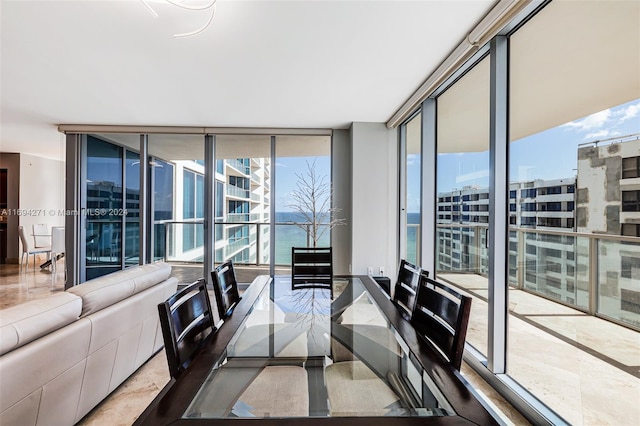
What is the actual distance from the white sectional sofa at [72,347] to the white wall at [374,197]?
2.85 m

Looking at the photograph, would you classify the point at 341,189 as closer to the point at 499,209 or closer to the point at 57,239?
the point at 499,209

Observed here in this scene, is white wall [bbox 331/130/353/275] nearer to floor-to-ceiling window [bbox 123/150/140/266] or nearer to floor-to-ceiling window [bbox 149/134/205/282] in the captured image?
floor-to-ceiling window [bbox 149/134/205/282]

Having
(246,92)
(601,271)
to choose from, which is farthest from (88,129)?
(601,271)

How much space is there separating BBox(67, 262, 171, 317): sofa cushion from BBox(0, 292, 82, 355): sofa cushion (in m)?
0.07

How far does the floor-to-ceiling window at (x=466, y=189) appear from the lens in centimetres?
260

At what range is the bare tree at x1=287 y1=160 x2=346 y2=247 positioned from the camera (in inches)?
190

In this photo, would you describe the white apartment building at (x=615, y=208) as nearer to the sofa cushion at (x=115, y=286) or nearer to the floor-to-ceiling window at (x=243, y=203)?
the sofa cushion at (x=115, y=286)

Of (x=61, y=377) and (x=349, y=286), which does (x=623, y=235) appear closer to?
(x=349, y=286)

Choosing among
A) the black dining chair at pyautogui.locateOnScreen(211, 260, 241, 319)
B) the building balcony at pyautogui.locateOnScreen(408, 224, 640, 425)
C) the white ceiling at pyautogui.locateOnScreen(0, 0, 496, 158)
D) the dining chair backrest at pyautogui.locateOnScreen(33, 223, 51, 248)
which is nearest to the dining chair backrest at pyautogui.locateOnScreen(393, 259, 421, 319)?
the building balcony at pyautogui.locateOnScreen(408, 224, 640, 425)

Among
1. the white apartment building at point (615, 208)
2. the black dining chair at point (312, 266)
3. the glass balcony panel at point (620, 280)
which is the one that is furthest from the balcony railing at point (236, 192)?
the glass balcony panel at point (620, 280)

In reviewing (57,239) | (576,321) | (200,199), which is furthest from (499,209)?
(57,239)

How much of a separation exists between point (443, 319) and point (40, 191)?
377 inches

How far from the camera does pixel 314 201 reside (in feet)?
15.6

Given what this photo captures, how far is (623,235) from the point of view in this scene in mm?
1526
